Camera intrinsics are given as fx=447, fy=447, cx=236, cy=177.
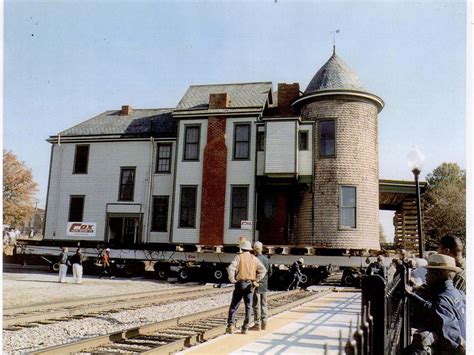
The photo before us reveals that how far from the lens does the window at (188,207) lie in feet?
68.2

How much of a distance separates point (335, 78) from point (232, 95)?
517cm

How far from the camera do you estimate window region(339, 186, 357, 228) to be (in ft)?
62.1

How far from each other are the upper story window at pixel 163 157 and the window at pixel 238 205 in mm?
4043

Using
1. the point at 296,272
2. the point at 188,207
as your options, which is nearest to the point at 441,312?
the point at 296,272

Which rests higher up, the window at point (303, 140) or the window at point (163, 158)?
the window at point (303, 140)

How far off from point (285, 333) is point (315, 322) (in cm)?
143

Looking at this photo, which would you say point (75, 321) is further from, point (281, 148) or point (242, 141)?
point (242, 141)

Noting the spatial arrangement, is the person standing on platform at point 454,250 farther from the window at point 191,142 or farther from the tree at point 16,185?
the window at point 191,142

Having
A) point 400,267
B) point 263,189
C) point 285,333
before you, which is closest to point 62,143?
point 263,189

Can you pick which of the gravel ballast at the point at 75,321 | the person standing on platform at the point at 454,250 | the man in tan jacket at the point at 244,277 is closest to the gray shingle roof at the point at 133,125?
the gravel ballast at the point at 75,321

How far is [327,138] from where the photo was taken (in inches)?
780

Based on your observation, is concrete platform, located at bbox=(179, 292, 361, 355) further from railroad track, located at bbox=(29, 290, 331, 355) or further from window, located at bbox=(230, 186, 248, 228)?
window, located at bbox=(230, 186, 248, 228)

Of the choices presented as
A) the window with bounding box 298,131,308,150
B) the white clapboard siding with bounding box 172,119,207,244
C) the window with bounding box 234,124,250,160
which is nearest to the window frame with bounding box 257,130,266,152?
the window with bounding box 234,124,250,160

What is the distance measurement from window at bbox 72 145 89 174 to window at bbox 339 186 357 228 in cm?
1301
